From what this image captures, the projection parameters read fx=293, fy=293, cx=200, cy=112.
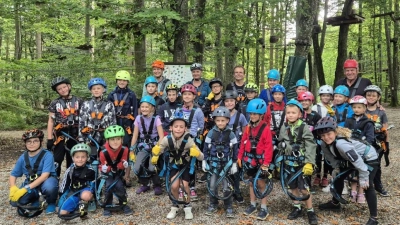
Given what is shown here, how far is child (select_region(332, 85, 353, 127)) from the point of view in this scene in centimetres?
601

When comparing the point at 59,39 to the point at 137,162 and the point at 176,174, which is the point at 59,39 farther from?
the point at 176,174

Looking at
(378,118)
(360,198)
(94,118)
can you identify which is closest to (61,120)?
(94,118)

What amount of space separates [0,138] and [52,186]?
8.42 metres

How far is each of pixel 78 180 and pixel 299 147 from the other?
12.6ft

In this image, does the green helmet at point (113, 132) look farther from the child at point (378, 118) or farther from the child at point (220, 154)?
the child at point (378, 118)

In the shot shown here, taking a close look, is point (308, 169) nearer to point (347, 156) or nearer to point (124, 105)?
point (347, 156)

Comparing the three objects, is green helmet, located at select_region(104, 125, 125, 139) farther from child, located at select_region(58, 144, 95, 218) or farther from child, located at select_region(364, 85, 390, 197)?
child, located at select_region(364, 85, 390, 197)

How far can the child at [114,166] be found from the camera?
16.6 feet

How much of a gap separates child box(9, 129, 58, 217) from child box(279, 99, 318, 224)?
13.6ft

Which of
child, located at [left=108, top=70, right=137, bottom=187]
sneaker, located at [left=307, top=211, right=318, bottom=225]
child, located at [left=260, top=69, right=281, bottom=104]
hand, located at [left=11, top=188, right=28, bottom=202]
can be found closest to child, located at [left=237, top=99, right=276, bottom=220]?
sneaker, located at [left=307, top=211, right=318, bottom=225]

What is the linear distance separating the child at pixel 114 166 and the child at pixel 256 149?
2055 millimetres

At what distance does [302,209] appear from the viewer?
5125mm

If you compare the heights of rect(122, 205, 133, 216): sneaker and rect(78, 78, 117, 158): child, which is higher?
rect(78, 78, 117, 158): child

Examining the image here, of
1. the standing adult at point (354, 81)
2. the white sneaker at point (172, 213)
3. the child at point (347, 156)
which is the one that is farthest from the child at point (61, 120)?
the standing adult at point (354, 81)
